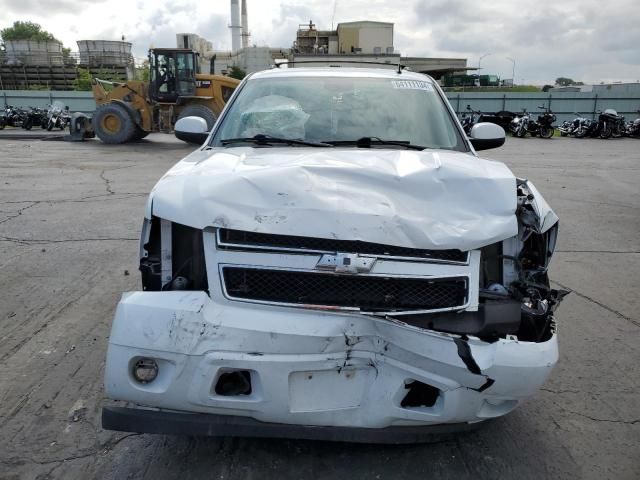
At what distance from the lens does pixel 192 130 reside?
4172 millimetres

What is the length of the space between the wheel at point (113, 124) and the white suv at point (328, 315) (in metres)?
18.1

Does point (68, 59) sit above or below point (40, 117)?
above

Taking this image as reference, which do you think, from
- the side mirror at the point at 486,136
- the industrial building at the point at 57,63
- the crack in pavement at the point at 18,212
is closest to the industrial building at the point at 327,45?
the industrial building at the point at 57,63

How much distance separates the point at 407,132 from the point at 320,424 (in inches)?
83.9

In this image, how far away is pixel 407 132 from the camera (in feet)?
11.8

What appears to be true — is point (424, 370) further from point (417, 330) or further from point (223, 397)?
point (223, 397)

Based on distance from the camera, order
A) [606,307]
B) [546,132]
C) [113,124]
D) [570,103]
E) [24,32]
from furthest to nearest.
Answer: [24,32] → [570,103] → [546,132] → [113,124] → [606,307]

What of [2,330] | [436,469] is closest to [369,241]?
[436,469]

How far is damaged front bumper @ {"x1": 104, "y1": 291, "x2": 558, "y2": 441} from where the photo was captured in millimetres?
2066

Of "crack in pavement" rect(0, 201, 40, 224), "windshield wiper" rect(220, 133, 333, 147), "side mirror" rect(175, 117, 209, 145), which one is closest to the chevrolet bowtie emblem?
"windshield wiper" rect(220, 133, 333, 147)

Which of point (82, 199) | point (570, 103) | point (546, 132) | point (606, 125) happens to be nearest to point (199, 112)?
point (82, 199)

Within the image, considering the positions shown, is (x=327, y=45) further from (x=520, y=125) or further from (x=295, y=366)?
(x=295, y=366)

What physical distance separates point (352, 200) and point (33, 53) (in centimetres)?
8694

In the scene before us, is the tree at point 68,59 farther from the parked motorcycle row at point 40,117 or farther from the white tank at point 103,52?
the parked motorcycle row at point 40,117
